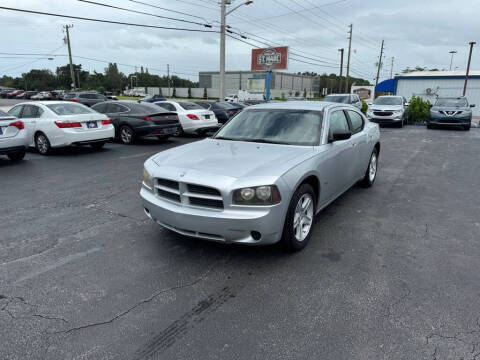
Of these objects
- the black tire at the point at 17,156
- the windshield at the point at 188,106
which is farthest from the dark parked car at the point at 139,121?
the black tire at the point at 17,156

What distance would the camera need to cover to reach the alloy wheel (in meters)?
3.64

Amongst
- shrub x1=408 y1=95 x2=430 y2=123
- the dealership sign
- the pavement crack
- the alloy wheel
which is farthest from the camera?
the dealership sign

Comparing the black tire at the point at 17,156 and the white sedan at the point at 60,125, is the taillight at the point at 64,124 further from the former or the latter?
the black tire at the point at 17,156

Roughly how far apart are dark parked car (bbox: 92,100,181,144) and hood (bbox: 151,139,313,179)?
771 cm

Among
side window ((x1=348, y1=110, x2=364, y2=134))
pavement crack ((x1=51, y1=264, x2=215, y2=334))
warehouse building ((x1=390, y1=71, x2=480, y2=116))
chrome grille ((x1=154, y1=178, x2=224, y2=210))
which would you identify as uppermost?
warehouse building ((x1=390, y1=71, x2=480, y2=116))

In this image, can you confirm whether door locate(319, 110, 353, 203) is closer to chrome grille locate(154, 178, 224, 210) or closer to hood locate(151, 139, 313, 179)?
hood locate(151, 139, 313, 179)

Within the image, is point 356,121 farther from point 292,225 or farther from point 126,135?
point 126,135

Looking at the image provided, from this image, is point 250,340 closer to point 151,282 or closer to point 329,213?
point 151,282

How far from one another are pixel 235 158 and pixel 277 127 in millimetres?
1097

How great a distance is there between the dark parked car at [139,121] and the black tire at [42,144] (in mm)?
2783

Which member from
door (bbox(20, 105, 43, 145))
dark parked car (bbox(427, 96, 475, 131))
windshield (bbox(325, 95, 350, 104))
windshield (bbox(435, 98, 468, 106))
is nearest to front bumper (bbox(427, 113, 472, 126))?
dark parked car (bbox(427, 96, 475, 131))

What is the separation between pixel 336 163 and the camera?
4410 mm

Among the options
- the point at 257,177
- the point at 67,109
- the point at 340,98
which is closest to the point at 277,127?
the point at 257,177

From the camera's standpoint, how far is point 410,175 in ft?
25.3
